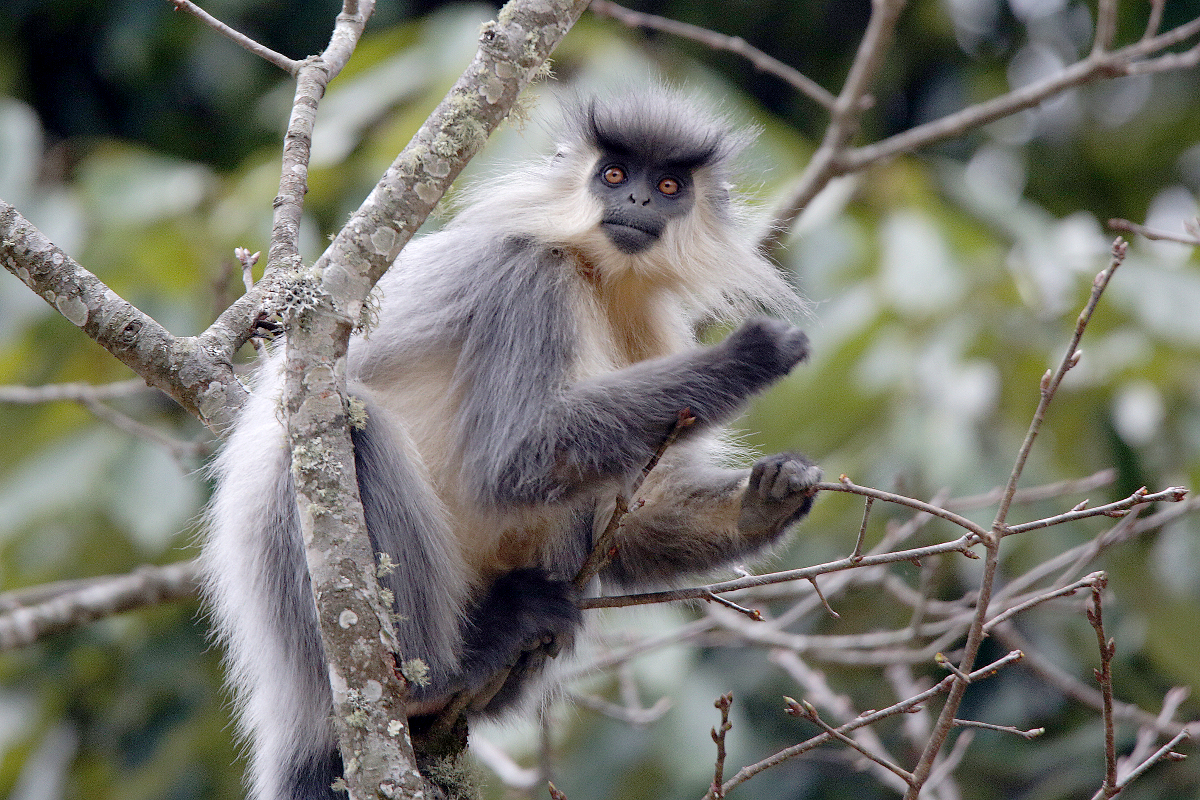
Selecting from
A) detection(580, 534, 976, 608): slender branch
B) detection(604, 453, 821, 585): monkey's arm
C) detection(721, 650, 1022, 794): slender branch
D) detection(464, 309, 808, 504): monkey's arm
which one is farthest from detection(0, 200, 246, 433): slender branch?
detection(721, 650, 1022, 794): slender branch

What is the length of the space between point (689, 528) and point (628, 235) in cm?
106

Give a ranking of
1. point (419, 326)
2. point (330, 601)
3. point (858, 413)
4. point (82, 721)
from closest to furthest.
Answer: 1. point (330, 601)
2. point (419, 326)
3. point (858, 413)
4. point (82, 721)

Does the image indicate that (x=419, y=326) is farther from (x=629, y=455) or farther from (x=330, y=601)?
(x=330, y=601)

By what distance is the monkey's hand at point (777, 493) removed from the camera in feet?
11.7

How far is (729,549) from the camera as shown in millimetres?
4160

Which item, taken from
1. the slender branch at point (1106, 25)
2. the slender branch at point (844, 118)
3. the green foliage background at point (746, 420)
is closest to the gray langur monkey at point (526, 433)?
the slender branch at point (844, 118)

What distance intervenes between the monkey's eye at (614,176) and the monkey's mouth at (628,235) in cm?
21

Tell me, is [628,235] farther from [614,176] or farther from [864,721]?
[864,721]

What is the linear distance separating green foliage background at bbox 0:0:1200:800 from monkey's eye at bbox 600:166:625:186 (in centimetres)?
76

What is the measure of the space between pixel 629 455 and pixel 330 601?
3.80 ft

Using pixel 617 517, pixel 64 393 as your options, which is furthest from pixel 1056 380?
pixel 64 393

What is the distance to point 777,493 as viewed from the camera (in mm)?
3627

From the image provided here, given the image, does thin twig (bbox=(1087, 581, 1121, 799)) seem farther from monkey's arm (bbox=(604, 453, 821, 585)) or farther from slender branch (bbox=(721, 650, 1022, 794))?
monkey's arm (bbox=(604, 453, 821, 585))

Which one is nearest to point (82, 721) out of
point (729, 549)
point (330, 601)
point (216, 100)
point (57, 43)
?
point (216, 100)
